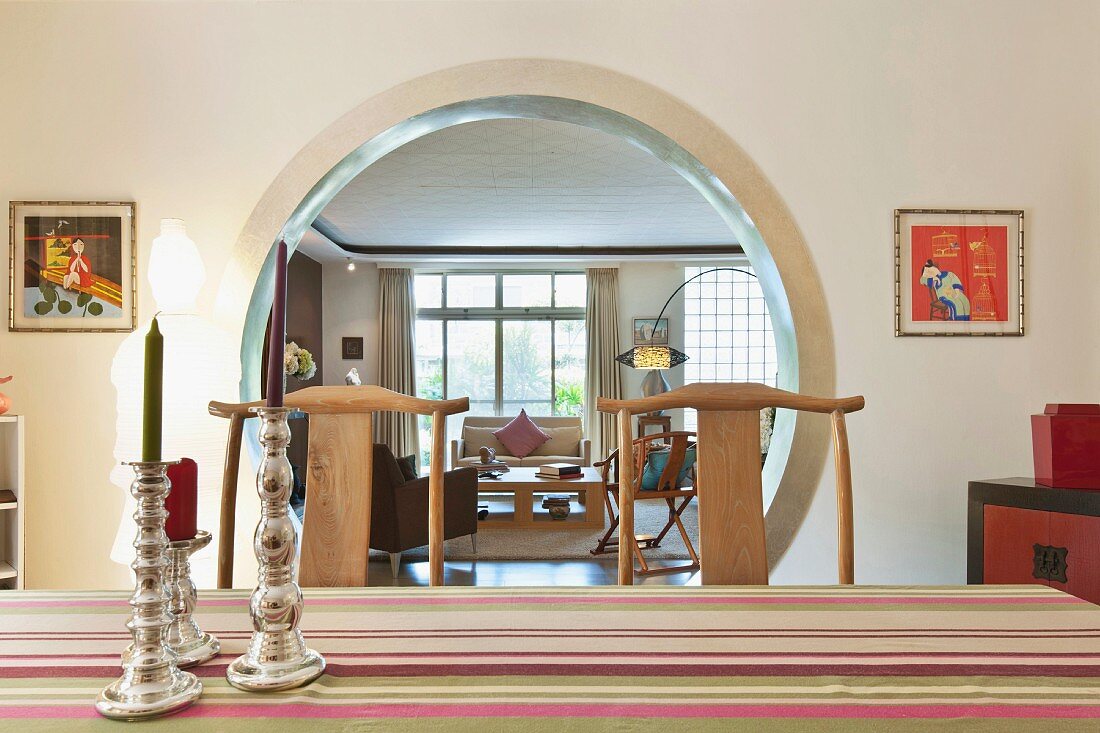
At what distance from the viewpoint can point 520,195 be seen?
653 centimetres

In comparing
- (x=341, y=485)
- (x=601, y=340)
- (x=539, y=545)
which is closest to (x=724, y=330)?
(x=601, y=340)

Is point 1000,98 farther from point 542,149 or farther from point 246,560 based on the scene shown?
point 246,560

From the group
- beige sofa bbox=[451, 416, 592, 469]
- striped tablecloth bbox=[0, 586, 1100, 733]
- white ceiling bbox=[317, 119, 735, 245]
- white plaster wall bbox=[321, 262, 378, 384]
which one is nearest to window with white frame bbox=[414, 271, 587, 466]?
white plaster wall bbox=[321, 262, 378, 384]

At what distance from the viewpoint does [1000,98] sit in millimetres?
2920

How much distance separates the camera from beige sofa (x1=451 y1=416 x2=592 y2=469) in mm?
8492

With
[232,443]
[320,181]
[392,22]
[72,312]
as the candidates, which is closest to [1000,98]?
[392,22]

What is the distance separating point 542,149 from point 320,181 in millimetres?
2503

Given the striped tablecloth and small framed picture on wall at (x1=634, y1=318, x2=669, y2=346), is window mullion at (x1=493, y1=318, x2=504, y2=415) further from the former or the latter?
the striped tablecloth

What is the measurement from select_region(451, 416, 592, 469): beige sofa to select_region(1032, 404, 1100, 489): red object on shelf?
6.17 meters

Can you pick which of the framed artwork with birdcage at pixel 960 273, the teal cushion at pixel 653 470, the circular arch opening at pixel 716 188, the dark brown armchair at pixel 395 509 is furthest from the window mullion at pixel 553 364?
the framed artwork with birdcage at pixel 960 273

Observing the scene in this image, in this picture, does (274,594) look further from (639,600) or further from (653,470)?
(653,470)

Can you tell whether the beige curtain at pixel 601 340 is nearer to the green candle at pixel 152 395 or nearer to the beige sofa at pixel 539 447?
the beige sofa at pixel 539 447

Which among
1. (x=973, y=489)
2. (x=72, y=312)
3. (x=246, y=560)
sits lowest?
(x=246, y=560)

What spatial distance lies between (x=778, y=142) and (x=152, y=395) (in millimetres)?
2666
